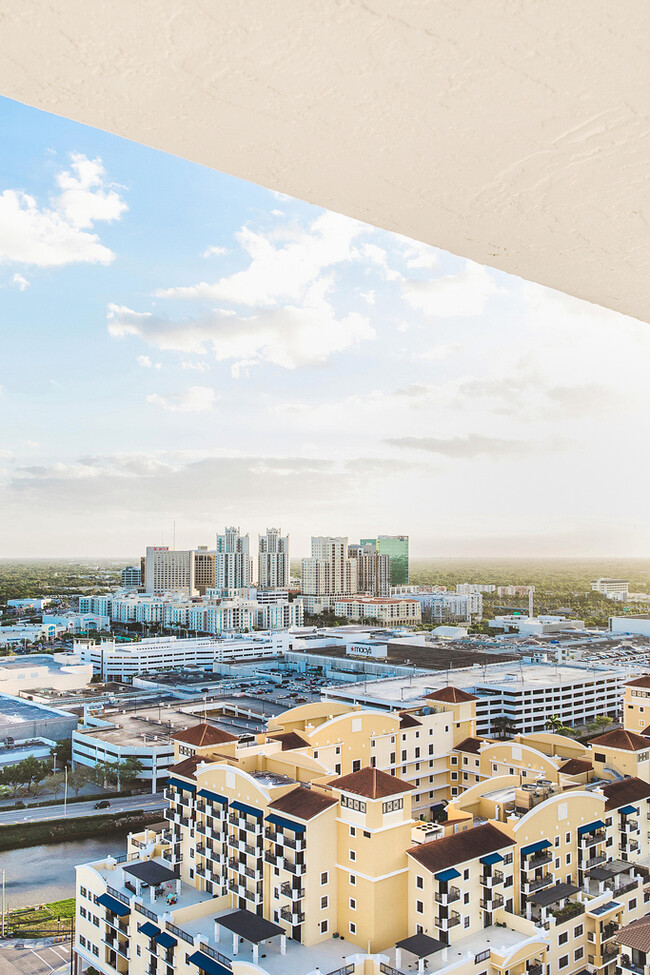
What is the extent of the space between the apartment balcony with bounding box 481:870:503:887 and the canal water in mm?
3502

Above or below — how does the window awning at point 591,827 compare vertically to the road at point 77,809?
above

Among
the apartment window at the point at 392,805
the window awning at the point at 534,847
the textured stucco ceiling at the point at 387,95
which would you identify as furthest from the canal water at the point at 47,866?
the textured stucco ceiling at the point at 387,95

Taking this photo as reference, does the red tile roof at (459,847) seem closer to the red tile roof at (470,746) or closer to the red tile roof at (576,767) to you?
the red tile roof at (576,767)

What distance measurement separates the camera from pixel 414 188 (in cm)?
47

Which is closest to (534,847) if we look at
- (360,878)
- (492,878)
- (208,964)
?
(492,878)

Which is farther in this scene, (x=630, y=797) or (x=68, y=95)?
(x=630, y=797)

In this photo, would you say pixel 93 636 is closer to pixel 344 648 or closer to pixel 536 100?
pixel 344 648

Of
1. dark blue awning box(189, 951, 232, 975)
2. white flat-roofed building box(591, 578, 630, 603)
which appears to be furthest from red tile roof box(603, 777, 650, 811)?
white flat-roofed building box(591, 578, 630, 603)

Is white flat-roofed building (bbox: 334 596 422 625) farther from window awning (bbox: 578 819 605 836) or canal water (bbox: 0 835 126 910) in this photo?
window awning (bbox: 578 819 605 836)

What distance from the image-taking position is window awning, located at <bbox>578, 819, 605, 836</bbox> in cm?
445

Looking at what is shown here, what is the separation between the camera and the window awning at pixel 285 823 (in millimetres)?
3979

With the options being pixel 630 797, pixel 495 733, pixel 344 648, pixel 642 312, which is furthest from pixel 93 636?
pixel 642 312

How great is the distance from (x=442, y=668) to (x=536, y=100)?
1230 centimetres

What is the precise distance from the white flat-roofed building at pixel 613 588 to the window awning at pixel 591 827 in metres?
24.1
